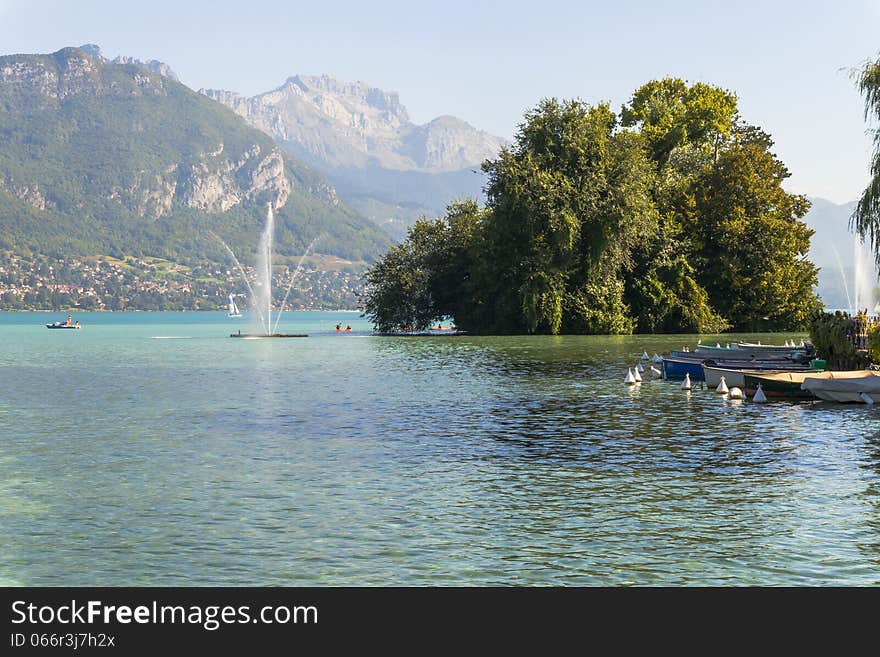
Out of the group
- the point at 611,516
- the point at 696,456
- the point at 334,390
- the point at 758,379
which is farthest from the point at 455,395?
the point at 611,516

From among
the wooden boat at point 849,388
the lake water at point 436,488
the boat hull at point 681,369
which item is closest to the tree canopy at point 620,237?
the boat hull at point 681,369

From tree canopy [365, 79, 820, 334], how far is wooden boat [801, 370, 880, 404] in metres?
52.2

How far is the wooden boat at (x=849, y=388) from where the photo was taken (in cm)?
4009

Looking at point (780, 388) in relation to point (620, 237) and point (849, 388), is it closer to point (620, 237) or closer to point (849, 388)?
point (849, 388)

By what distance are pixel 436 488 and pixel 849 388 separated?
2314 centimetres

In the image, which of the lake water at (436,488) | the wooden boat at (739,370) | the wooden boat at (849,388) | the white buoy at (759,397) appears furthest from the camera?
the wooden boat at (739,370)

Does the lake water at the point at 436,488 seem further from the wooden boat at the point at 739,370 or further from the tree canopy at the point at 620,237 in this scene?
the tree canopy at the point at 620,237

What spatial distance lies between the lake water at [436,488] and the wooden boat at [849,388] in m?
0.78

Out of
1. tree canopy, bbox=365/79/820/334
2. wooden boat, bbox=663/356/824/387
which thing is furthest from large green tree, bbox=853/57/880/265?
tree canopy, bbox=365/79/820/334

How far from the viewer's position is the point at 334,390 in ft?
158

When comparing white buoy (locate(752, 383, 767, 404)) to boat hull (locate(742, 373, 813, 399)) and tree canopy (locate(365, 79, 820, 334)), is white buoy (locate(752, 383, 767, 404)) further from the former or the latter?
tree canopy (locate(365, 79, 820, 334))

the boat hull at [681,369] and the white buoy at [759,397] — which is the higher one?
the boat hull at [681,369]

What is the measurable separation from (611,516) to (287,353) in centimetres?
6376

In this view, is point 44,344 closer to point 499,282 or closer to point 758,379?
point 499,282
